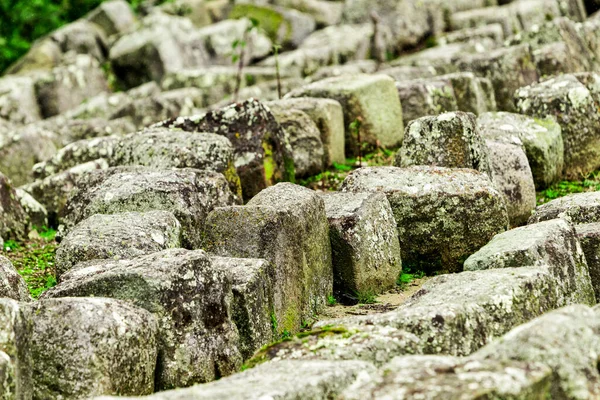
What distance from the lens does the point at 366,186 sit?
830cm

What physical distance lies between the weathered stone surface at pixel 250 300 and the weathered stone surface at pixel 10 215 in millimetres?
3789

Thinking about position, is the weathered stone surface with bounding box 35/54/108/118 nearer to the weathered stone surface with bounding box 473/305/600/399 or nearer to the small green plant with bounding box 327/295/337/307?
the small green plant with bounding box 327/295/337/307

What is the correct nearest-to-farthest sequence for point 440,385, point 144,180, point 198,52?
point 440,385, point 144,180, point 198,52

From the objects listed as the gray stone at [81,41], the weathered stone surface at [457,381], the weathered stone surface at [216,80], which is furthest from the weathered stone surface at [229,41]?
the weathered stone surface at [457,381]

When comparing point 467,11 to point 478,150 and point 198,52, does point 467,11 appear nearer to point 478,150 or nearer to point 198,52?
point 198,52

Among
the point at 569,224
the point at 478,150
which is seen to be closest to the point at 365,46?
the point at 478,150

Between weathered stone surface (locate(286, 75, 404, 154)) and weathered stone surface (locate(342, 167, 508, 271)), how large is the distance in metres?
3.52

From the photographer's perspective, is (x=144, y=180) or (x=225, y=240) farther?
(x=144, y=180)

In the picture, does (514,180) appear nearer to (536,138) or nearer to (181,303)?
(536,138)

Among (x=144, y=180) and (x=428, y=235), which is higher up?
(x=144, y=180)

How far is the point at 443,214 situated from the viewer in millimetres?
8062

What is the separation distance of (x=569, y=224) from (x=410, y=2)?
60.8ft

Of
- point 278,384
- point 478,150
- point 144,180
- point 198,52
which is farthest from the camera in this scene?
point 198,52

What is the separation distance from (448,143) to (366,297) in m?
1.95
